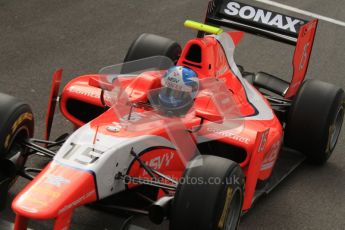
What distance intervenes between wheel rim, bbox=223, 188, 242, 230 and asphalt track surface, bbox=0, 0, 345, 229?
1.95 feet

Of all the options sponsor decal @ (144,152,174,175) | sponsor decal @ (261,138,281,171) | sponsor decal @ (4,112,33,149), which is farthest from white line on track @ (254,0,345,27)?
sponsor decal @ (4,112,33,149)

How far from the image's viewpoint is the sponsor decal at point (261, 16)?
8094 mm

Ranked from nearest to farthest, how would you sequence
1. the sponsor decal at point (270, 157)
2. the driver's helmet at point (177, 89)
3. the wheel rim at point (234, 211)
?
1. the wheel rim at point (234, 211)
2. the driver's helmet at point (177, 89)
3. the sponsor decal at point (270, 157)

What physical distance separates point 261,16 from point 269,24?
4.6 inches

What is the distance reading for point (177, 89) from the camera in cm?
636

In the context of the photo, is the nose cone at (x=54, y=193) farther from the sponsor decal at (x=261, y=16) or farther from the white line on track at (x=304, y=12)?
the white line on track at (x=304, y=12)

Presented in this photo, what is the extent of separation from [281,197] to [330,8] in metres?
6.39

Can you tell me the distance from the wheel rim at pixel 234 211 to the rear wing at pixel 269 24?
2.26 metres

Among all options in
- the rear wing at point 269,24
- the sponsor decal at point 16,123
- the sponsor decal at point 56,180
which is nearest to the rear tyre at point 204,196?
the sponsor decal at point 56,180

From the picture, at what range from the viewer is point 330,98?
24.4ft

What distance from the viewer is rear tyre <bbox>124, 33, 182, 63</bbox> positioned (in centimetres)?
806

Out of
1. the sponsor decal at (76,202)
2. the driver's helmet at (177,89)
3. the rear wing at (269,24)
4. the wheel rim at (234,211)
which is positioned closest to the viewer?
the sponsor decal at (76,202)

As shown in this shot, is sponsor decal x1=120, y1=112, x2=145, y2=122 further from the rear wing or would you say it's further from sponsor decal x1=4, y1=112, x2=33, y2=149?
the rear wing

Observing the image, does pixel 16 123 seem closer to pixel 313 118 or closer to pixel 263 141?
pixel 263 141
